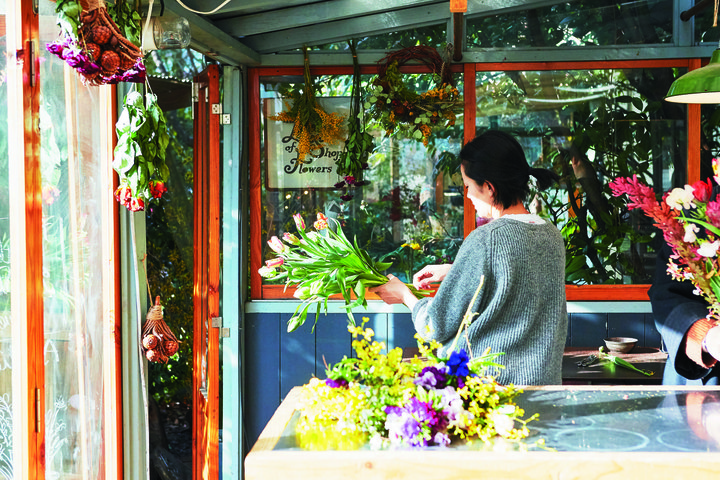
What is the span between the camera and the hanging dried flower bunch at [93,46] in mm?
1587

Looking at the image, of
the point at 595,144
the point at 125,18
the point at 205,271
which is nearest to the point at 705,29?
Answer: the point at 595,144

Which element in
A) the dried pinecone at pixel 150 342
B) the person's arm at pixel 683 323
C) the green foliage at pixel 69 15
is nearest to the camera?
the green foliage at pixel 69 15

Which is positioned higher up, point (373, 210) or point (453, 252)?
point (373, 210)

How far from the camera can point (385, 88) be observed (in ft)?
11.8

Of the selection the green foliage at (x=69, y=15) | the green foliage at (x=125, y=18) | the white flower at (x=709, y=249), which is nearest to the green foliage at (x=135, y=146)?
the green foliage at (x=125, y=18)

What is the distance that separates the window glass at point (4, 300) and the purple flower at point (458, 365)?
1.26 metres

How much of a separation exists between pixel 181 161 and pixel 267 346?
6.84 ft

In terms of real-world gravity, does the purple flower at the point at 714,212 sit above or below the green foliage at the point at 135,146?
below

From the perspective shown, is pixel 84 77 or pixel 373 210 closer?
pixel 84 77

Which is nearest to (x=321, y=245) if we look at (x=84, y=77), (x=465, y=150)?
(x=465, y=150)

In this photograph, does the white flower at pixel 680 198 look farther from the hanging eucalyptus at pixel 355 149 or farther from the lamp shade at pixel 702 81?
the hanging eucalyptus at pixel 355 149

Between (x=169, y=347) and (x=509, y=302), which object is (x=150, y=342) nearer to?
(x=169, y=347)

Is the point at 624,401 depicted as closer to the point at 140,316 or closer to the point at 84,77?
the point at 84,77

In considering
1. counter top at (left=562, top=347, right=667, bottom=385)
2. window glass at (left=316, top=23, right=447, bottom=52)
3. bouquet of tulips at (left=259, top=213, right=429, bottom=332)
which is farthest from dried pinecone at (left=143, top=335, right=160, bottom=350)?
window glass at (left=316, top=23, right=447, bottom=52)
